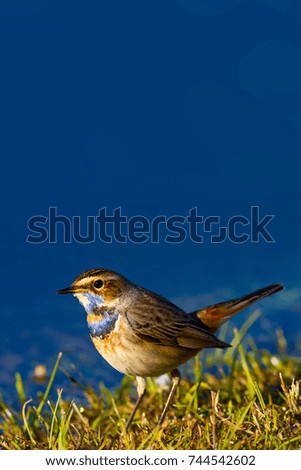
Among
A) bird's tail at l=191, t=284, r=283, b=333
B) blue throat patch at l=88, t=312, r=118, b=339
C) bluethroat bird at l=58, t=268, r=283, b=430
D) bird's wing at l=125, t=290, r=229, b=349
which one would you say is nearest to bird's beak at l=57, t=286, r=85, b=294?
bluethroat bird at l=58, t=268, r=283, b=430

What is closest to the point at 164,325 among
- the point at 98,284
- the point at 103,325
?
the point at 103,325

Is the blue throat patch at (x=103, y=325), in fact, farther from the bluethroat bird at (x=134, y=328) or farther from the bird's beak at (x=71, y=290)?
the bird's beak at (x=71, y=290)

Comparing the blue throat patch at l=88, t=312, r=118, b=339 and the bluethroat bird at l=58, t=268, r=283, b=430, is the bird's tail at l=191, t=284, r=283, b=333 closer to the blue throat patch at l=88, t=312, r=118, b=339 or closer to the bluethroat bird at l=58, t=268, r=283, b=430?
the bluethroat bird at l=58, t=268, r=283, b=430

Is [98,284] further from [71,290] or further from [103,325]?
[103,325]

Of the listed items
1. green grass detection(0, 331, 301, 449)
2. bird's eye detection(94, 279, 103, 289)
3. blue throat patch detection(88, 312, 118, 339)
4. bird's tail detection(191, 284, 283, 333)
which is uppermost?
bird's eye detection(94, 279, 103, 289)

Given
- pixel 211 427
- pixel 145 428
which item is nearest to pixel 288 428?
pixel 211 427
